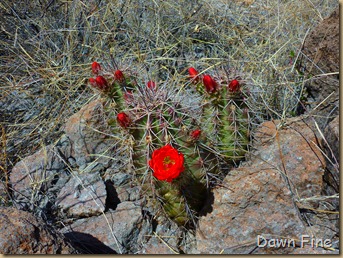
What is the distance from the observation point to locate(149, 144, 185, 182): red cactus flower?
91.5 inches

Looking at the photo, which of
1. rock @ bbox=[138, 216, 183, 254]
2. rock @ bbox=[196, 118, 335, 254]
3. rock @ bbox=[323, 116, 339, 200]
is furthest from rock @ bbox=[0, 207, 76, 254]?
rock @ bbox=[323, 116, 339, 200]

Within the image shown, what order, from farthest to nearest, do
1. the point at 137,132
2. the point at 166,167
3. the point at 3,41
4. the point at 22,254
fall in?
the point at 3,41 → the point at 137,132 → the point at 166,167 → the point at 22,254

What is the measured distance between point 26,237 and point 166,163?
2.47 feet

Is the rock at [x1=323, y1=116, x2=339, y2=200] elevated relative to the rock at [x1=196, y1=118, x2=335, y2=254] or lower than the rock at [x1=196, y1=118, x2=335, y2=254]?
elevated

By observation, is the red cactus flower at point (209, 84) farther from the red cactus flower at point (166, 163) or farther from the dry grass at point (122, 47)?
the dry grass at point (122, 47)

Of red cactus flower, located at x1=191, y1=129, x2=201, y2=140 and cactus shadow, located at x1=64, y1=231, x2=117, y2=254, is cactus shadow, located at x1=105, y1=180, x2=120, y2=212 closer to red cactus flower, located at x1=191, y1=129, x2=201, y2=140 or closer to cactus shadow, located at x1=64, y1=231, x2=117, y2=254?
cactus shadow, located at x1=64, y1=231, x2=117, y2=254

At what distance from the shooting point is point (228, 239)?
8.54ft

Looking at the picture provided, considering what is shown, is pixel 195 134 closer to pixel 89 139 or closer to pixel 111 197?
pixel 111 197

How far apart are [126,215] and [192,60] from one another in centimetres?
173

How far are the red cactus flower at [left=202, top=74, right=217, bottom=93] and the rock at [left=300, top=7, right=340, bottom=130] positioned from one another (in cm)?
75

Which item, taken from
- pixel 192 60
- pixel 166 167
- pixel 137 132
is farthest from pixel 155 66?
pixel 166 167

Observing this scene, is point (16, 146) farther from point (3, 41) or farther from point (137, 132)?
point (137, 132)

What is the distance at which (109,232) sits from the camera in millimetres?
2797

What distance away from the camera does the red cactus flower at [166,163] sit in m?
2.32
